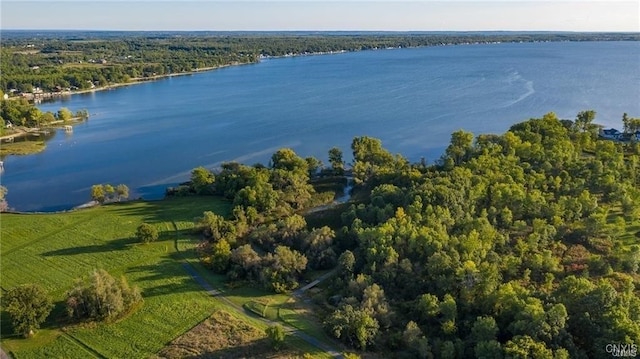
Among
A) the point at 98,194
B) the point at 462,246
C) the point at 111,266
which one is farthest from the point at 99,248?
the point at 462,246

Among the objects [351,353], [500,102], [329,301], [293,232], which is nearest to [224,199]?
[293,232]

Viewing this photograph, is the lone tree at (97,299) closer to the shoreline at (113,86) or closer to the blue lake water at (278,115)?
the blue lake water at (278,115)

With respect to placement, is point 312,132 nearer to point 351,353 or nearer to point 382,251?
point 382,251

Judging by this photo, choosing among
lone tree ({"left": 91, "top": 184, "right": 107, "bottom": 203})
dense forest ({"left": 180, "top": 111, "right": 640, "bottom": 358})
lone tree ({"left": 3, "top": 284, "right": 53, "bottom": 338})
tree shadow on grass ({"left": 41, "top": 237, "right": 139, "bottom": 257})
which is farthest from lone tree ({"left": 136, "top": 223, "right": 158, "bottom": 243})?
lone tree ({"left": 91, "top": 184, "right": 107, "bottom": 203})

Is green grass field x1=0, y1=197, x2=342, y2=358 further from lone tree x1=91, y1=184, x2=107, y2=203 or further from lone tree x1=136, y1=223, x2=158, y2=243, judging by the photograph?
lone tree x1=91, y1=184, x2=107, y2=203

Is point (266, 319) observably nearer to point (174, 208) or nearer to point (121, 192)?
point (174, 208)

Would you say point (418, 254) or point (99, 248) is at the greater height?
point (418, 254)
